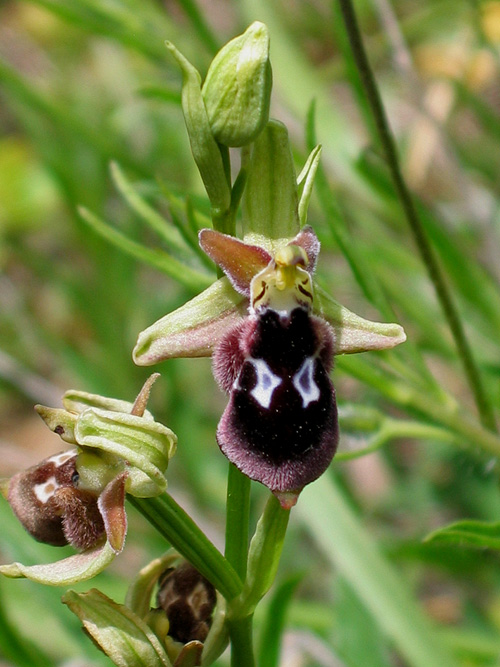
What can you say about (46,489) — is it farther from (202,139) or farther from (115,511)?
(202,139)

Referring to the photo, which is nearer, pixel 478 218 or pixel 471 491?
pixel 478 218

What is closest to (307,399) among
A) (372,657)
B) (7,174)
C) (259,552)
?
(259,552)

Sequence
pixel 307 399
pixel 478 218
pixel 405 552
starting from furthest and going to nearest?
pixel 478 218, pixel 405 552, pixel 307 399

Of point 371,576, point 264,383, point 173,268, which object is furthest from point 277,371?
point 371,576

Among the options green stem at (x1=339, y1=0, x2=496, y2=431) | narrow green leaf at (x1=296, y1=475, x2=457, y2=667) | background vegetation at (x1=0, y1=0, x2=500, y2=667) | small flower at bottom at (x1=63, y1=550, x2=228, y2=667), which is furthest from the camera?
narrow green leaf at (x1=296, y1=475, x2=457, y2=667)

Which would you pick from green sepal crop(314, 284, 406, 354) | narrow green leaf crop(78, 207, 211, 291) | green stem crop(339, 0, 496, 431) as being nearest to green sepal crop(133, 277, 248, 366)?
green sepal crop(314, 284, 406, 354)

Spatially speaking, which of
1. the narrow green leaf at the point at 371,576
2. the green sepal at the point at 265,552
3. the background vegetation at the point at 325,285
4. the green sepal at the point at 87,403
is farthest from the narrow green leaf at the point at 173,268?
the narrow green leaf at the point at 371,576

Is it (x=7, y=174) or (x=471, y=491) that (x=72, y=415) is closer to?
(x=471, y=491)

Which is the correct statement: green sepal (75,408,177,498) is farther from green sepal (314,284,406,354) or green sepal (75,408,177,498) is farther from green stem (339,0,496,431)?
green stem (339,0,496,431)
